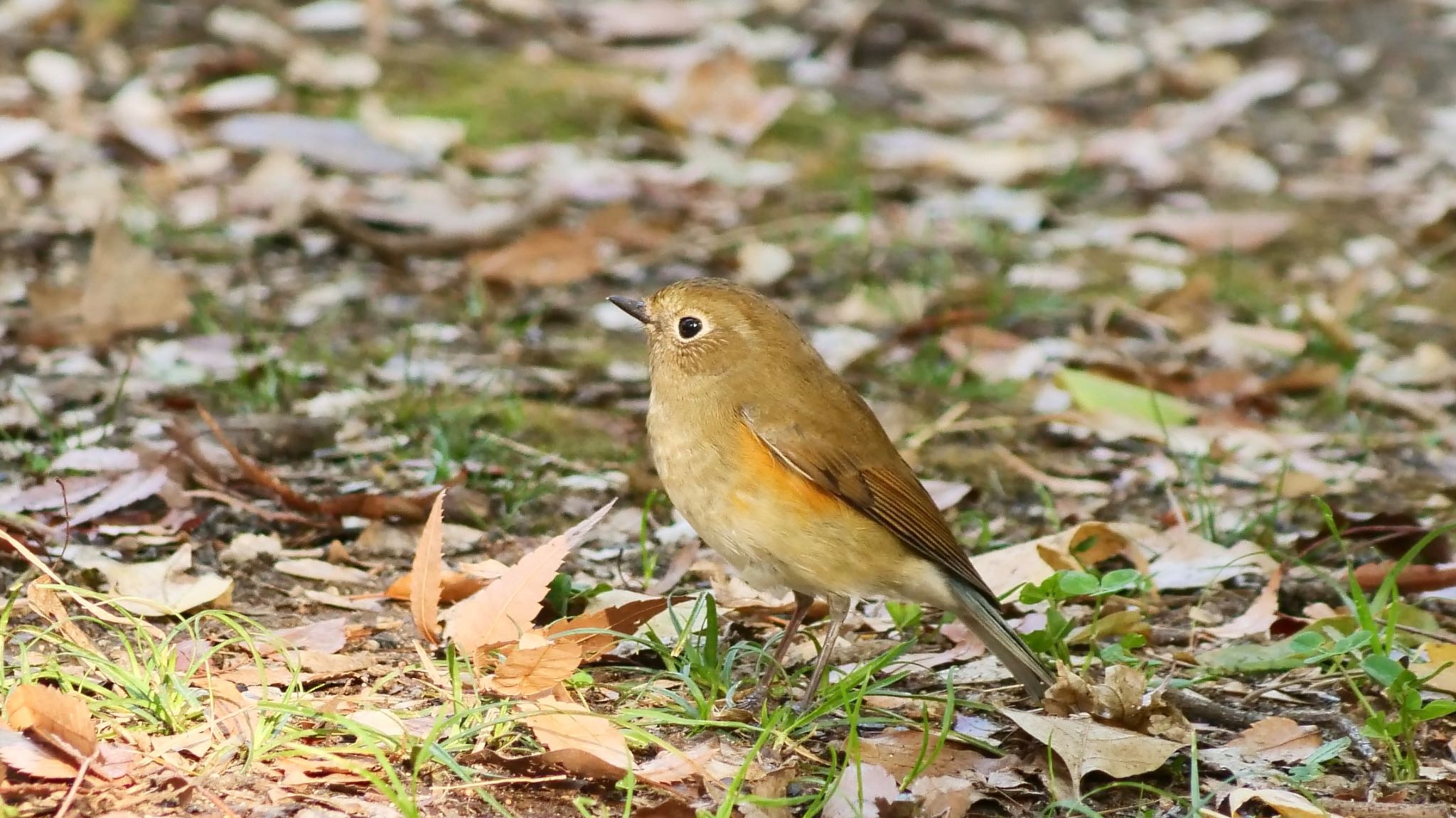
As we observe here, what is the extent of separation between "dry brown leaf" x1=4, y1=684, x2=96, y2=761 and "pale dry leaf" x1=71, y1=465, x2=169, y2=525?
148 centimetres

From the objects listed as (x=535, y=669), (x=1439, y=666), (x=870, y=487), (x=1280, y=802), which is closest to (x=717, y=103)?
(x=870, y=487)

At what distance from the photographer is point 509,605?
3713 mm

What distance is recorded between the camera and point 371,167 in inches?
330

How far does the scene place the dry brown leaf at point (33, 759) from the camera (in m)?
2.94

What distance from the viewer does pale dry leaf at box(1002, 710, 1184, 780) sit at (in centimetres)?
352

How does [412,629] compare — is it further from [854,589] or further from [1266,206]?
[1266,206]

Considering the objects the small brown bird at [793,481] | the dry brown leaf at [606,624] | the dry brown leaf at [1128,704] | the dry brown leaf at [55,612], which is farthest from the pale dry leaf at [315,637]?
the dry brown leaf at [1128,704]

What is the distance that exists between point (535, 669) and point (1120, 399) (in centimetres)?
317

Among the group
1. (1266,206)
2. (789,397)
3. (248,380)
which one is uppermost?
(789,397)

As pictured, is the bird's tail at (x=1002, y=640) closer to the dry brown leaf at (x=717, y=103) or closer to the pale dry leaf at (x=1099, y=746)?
the pale dry leaf at (x=1099, y=746)

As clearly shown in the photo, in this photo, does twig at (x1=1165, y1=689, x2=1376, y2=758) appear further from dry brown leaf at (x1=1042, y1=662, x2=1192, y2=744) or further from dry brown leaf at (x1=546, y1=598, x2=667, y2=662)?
dry brown leaf at (x1=546, y1=598, x2=667, y2=662)

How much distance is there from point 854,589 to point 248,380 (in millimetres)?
2660

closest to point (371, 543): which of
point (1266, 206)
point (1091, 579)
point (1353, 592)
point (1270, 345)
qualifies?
point (1091, 579)

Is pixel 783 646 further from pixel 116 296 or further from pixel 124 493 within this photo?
pixel 116 296
